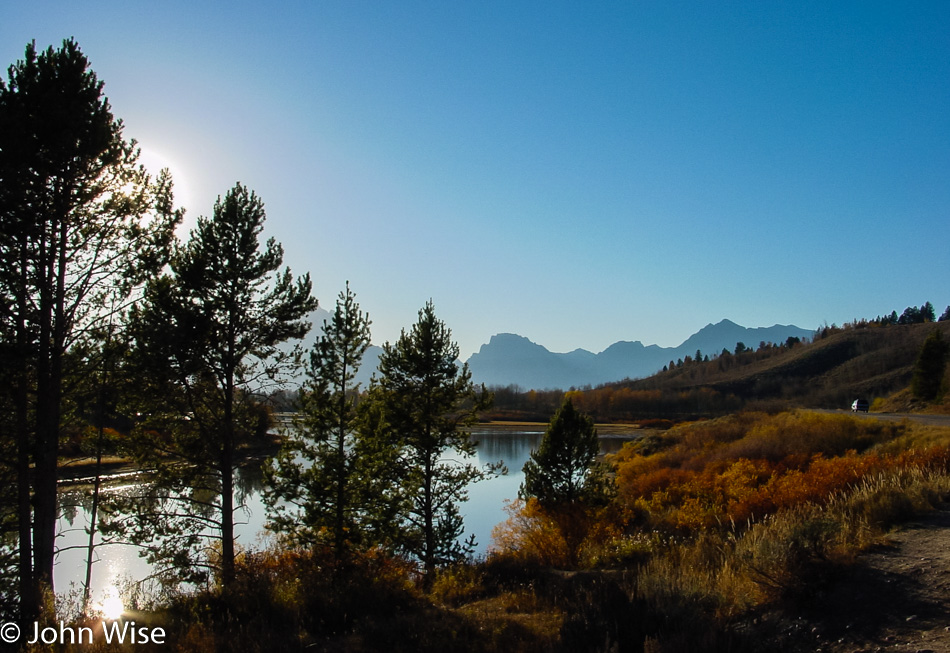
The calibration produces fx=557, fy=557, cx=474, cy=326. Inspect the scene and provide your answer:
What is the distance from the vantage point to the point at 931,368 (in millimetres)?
47344

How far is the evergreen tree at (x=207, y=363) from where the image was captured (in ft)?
49.9

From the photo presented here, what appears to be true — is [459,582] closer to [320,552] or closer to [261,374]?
[320,552]

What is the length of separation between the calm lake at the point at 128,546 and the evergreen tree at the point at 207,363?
76.4 inches

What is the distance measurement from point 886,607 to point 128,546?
34.9m

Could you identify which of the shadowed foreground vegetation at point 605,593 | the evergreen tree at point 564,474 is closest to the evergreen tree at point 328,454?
the shadowed foreground vegetation at point 605,593

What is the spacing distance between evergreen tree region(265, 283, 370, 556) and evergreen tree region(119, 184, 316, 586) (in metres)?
1.46

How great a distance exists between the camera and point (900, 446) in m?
20.4

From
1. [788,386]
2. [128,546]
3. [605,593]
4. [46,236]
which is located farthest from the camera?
[788,386]

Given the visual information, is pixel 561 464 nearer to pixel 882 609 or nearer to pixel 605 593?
pixel 605 593

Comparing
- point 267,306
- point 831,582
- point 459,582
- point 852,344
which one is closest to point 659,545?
point 459,582

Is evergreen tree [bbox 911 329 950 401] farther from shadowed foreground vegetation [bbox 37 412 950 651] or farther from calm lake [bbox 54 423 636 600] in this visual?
shadowed foreground vegetation [bbox 37 412 950 651]

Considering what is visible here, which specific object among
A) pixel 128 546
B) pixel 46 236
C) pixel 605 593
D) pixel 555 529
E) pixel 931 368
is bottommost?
pixel 128 546

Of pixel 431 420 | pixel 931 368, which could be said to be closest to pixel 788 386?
pixel 931 368

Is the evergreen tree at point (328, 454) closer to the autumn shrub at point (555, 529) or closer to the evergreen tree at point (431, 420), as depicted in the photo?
the evergreen tree at point (431, 420)
